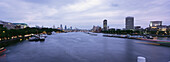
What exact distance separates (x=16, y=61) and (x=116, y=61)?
21.2 m

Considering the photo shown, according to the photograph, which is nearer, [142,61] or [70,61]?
[142,61]

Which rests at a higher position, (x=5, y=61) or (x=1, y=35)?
(x=1, y=35)

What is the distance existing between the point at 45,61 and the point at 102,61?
12113mm

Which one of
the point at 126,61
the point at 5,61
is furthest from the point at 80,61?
the point at 5,61

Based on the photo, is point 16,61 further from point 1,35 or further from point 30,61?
point 1,35

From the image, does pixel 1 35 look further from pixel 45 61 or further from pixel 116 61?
pixel 116 61

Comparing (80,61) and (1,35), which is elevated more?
(1,35)

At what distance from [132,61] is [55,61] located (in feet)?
54.0

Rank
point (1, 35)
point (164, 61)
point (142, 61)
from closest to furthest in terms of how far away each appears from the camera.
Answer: point (142, 61), point (164, 61), point (1, 35)

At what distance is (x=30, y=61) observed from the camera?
18.9 meters

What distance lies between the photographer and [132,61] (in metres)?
19.1

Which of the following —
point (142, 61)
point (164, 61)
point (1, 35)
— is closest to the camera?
point (142, 61)

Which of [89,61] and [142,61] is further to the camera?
[89,61]

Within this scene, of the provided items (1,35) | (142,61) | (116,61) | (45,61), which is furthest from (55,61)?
(1,35)
